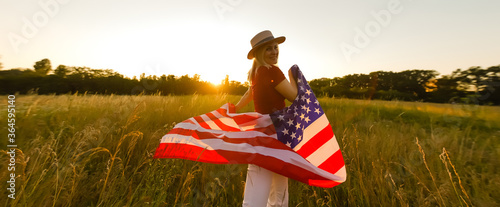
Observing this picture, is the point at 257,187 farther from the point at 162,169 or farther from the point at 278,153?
the point at 162,169

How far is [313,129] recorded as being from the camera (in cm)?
237

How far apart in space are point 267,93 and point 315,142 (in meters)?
0.76

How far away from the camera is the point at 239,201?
2.77 metres

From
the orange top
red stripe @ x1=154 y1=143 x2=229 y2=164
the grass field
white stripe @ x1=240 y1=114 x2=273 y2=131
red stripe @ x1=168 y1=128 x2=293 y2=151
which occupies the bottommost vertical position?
the grass field

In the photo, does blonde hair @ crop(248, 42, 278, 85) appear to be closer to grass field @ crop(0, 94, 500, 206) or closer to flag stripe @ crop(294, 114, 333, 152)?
flag stripe @ crop(294, 114, 333, 152)

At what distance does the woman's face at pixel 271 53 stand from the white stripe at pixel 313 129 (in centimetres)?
77

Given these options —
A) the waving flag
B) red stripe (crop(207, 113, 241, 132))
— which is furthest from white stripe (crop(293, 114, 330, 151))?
red stripe (crop(207, 113, 241, 132))

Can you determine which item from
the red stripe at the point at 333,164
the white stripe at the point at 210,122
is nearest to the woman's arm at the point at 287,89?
the red stripe at the point at 333,164

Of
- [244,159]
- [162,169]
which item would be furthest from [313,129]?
[162,169]

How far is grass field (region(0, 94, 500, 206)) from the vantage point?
2137 mm

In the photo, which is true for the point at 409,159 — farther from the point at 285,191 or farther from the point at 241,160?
the point at 241,160

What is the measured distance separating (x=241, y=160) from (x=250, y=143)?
0.57 ft

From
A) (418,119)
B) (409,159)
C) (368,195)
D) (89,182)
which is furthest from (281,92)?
(418,119)

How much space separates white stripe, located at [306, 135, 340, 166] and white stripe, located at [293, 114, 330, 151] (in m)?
0.16
